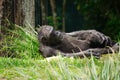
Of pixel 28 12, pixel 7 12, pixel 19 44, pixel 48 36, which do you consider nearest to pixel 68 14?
pixel 28 12

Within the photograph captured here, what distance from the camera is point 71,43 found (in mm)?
9086

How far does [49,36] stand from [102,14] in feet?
39.6

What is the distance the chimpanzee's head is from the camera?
8.80 m

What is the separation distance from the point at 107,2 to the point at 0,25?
10033mm

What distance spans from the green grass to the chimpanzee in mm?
223

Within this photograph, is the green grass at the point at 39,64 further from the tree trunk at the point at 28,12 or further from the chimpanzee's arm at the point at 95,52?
the tree trunk at the point at 28,12

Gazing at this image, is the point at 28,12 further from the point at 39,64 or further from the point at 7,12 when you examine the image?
the point at 39,64

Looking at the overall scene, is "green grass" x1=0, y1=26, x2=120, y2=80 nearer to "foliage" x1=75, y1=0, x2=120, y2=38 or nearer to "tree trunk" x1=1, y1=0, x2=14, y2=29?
"tree trunk" x1=1, y1=0, x2=14, y2=29

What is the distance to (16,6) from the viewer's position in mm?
10172

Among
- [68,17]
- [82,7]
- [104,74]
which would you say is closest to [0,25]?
[104,74]

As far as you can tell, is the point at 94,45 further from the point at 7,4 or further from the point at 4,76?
the point at 4,76

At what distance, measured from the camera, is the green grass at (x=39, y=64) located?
5.41 meters

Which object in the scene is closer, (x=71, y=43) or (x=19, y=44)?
(x=71, y=43)

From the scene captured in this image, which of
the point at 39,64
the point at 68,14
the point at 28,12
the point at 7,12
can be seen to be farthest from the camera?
the point at 68,14
